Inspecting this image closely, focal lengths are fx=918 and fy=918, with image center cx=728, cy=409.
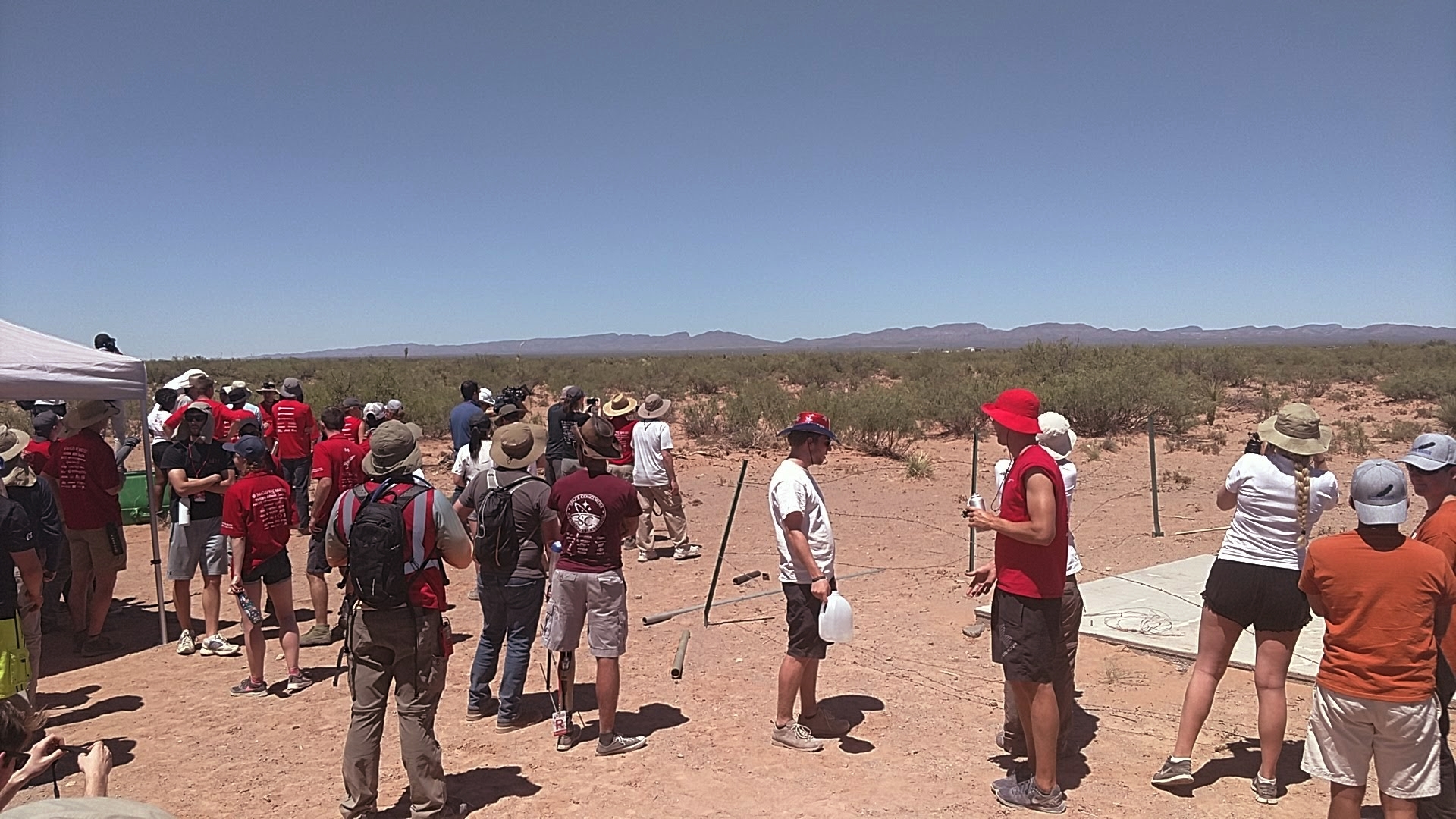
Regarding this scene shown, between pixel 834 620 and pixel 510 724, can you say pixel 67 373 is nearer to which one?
pixel 510 724

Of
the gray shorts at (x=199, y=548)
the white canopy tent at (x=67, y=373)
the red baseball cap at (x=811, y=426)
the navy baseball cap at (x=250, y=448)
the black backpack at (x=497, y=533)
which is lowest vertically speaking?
the gray shorts at (x=199, y=548)

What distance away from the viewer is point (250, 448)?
562 centimetres

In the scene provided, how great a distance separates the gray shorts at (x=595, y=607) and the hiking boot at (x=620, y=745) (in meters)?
0.53

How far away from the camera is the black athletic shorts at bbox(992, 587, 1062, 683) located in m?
4.01

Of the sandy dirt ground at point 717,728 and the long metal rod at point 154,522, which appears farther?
the long metal rod at point 154,522

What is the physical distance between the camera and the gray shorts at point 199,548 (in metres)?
6.53

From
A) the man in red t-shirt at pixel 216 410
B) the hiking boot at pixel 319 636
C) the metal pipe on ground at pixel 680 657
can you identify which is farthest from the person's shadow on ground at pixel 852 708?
the man in red t-shirt at pixel 216 410

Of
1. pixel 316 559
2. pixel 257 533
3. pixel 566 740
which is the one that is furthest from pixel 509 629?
pixel 316 559

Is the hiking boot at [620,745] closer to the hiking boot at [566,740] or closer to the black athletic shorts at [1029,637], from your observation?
the hiking boot at [566,740]

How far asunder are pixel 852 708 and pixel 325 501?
13.3 feet

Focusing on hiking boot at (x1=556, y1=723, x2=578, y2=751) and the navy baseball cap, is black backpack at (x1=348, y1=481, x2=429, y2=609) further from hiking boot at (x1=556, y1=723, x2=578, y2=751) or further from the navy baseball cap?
the navy baseball cap

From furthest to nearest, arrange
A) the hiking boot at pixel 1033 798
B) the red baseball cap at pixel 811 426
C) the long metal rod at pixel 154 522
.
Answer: the long metal rod at pixel 154 522 → the red baseball cap at pixel 811 426 → the hiking boot at pixel 1033 798

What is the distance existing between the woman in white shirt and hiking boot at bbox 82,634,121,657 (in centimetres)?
747

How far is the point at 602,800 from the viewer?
452 cm
